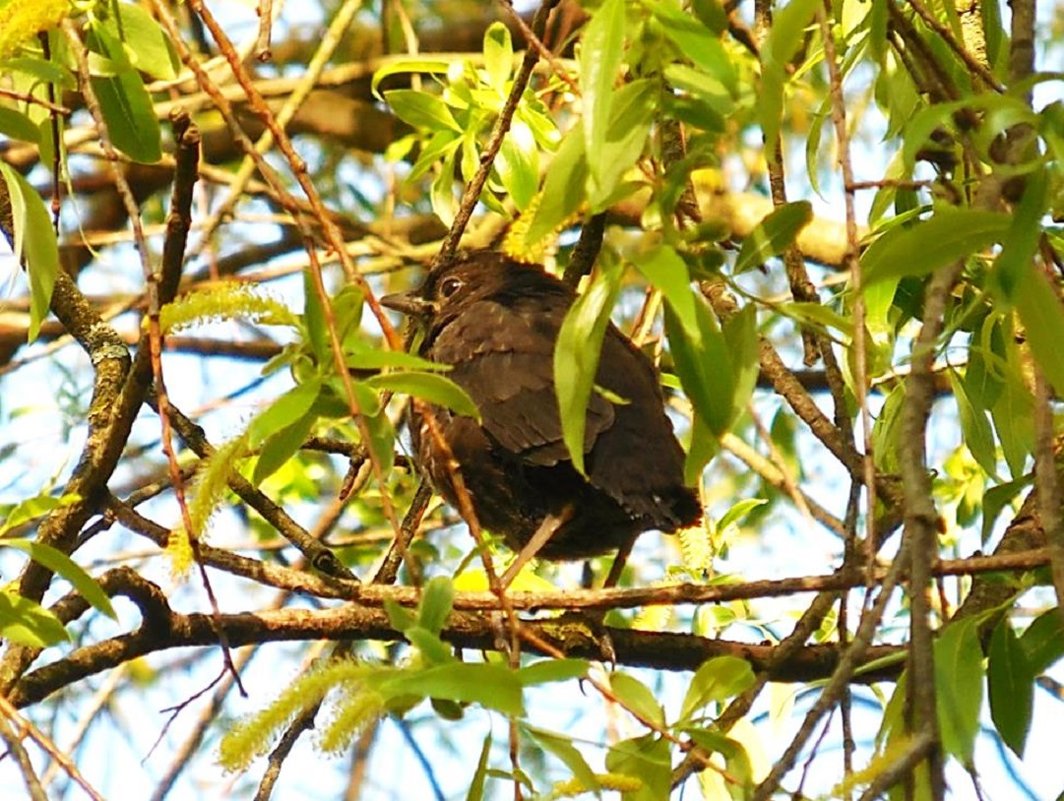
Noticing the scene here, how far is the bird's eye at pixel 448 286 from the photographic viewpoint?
17.7 feet

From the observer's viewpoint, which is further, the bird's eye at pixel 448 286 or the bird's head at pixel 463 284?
the bird's eye at pixel 448 286

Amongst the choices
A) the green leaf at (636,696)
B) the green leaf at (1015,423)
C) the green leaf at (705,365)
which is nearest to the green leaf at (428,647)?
the green leaf at (636,696)

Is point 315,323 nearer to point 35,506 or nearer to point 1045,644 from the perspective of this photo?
point 35,506

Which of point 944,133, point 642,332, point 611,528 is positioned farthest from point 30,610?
point 642,332

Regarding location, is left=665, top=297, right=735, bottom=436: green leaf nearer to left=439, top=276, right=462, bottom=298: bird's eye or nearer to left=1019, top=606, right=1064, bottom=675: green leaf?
left=1019, top=606, right=1064, bottom=675: green leaf

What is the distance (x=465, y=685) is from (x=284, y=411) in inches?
19.5

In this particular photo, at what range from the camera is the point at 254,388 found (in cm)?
645

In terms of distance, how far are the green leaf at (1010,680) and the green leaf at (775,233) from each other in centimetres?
83

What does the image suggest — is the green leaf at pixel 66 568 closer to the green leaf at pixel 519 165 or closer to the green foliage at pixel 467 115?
the green leaf at pixel 519 165

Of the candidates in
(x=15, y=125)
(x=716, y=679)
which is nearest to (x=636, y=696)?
(x=716, y=679)

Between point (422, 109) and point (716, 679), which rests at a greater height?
point (422, 109)

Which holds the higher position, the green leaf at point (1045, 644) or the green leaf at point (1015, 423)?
the green leaf at point (1015, 423)

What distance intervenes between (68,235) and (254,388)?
4.71ft

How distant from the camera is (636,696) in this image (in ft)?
7.86
